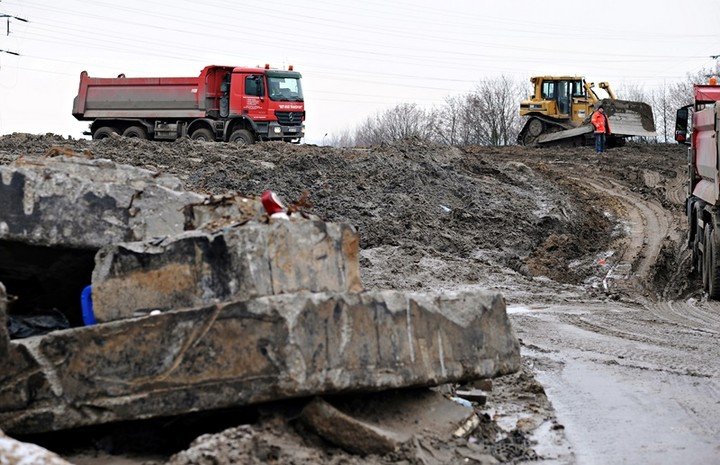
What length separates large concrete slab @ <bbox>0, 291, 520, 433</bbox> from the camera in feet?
14.9

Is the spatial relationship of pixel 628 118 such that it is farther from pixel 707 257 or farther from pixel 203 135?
pixel 707 257

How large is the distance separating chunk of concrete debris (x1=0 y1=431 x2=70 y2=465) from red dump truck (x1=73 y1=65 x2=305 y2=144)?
967 inches

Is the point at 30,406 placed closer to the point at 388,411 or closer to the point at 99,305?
the point at 99,305

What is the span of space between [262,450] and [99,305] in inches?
47.3

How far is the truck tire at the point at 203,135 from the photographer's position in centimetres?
2906

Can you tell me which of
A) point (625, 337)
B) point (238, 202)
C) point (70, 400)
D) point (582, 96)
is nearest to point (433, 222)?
point (625, 337)

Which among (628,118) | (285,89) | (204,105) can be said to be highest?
(285,89)

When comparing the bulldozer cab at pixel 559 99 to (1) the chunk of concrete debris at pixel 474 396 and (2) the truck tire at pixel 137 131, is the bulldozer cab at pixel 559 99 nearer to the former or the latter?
(2) the truck tire at pixel 137 131

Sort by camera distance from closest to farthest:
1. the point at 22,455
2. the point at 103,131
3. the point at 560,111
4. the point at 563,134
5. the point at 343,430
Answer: the point at 22,455
the point at 343,430
the point at 103,131
the point at 563,134
the point at 560,111

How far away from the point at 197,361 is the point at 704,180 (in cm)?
1055

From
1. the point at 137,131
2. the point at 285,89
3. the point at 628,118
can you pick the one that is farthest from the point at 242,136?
the point at 628,118

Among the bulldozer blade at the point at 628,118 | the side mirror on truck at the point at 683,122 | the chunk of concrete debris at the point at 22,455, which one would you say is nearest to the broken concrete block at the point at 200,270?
the chunk of concrete debris at the point at 22,455

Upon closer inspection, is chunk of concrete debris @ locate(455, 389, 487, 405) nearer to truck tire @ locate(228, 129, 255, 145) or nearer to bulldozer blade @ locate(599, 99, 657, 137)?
truck tire @ locate(228, 129, 255, 145)

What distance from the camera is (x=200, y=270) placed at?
→ 4.84 meters
